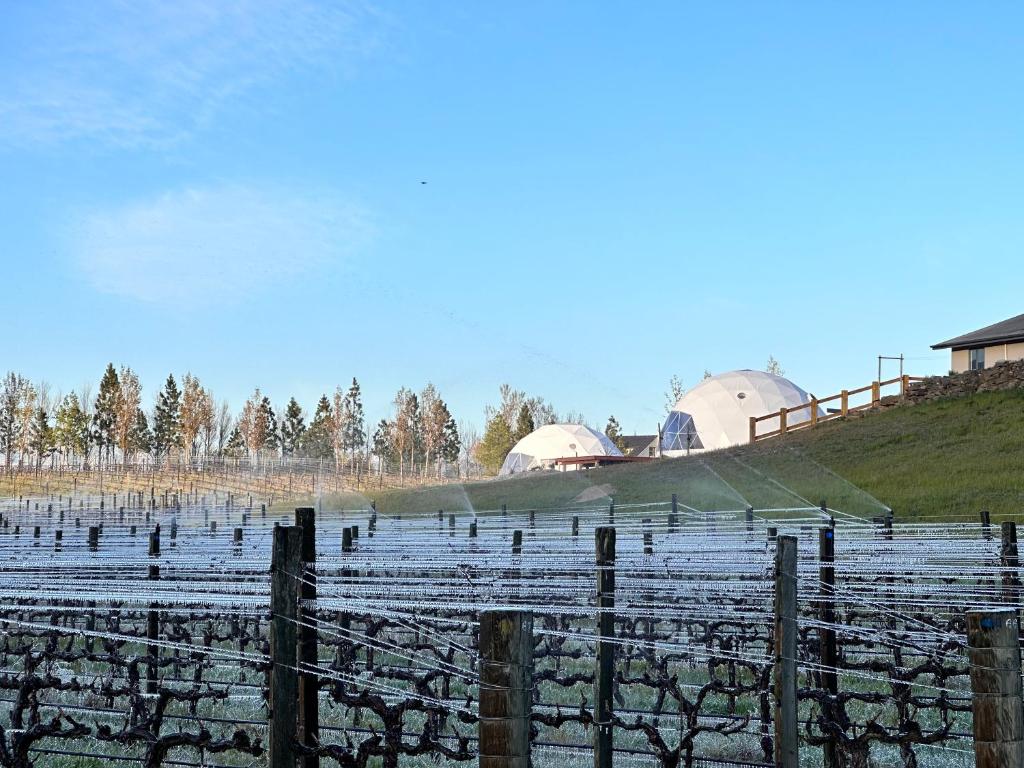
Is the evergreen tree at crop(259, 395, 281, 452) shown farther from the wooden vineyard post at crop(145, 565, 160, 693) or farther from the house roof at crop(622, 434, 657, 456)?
the wooden vineyard post at crop(145, 565, 160, 693)

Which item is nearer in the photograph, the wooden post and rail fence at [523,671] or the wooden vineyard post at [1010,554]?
the wooden post and rail fence at [523,671]

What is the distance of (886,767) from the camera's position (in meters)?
8.20

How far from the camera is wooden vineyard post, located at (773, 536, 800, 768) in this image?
5.62m

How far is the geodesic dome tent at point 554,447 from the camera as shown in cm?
7106

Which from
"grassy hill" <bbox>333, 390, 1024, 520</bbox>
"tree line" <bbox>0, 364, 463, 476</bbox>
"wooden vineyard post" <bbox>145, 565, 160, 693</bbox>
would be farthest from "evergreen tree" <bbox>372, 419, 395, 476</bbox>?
"wooden vineyard post" <bbox>145, 565, 160, 693</bbox>

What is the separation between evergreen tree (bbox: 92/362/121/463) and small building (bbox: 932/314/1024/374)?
51.8m

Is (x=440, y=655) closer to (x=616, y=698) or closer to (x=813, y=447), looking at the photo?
(x=616, y=698)

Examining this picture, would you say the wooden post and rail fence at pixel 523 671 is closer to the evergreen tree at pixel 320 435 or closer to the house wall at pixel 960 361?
the house wall at pixel 960 361

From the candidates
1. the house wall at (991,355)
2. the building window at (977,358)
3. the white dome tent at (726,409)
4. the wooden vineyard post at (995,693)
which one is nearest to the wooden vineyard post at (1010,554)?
the wooden vineyard post at (995,693)

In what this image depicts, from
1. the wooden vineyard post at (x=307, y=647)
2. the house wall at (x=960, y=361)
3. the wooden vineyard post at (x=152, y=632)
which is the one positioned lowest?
A: the wooden vineyard post at (x=152, y=632)

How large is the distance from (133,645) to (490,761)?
12.1 meters

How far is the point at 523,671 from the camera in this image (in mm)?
3484

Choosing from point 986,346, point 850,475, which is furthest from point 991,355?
point 850,475

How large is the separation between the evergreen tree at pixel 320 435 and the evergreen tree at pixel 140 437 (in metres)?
11.7
